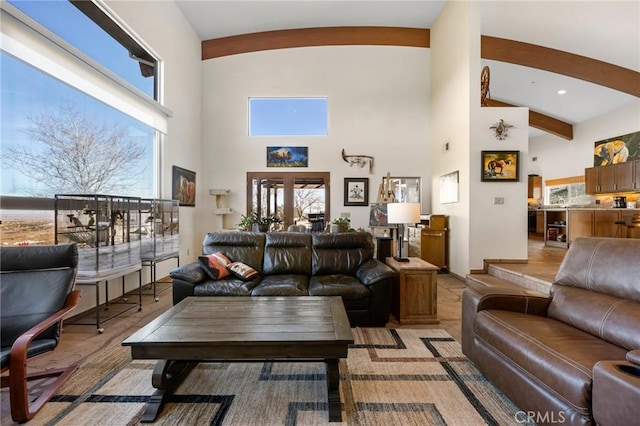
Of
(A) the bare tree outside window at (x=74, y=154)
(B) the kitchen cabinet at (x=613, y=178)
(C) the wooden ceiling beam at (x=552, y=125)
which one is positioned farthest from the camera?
(C) the wooden ceiling beam at (x=552, y=125)

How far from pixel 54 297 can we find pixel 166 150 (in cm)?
373

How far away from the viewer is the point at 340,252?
3.47 m

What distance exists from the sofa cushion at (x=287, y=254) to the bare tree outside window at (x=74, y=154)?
2.32 meters

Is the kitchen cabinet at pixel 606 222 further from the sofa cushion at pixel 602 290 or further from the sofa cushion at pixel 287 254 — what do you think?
the sofa cushion at pixel 287 254

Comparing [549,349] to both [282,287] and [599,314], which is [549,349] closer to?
[599,314]

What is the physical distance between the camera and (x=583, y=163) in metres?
8.21

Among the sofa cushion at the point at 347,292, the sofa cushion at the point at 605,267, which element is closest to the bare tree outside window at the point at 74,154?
the sofa cushion at the point at 347,292

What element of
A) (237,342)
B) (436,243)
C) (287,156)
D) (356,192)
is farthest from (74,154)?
(436,243)

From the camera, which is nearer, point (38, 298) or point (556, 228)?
point (38, 298)

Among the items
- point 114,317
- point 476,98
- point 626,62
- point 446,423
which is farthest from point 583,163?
point 114,317

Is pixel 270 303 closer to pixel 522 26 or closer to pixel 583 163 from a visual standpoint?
pixel 522 26

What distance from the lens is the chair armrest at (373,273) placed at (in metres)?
2.83

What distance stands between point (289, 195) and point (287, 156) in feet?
3.13

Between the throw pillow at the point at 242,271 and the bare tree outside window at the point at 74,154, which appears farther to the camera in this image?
the throw pillow at the point at 242,271
